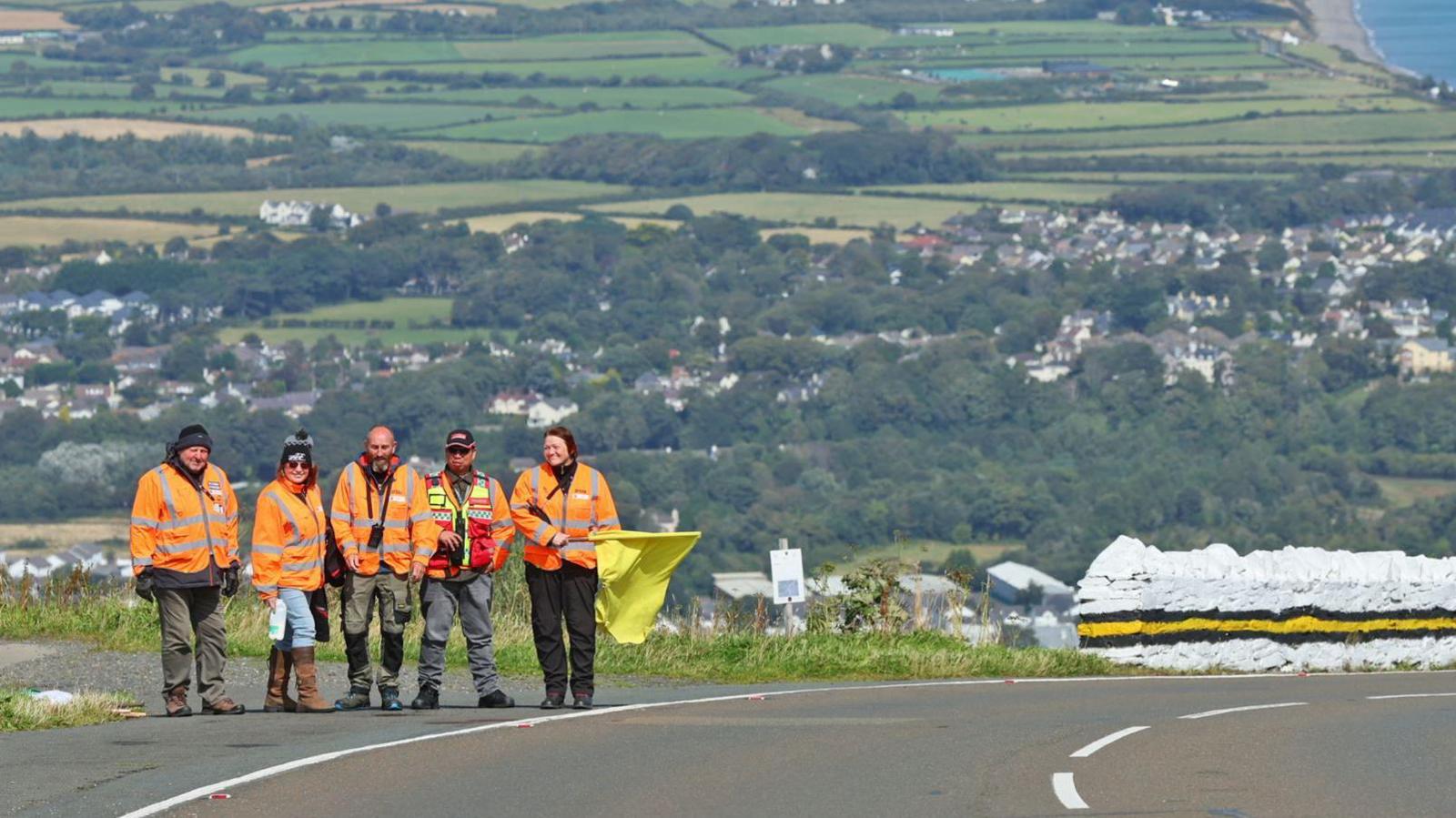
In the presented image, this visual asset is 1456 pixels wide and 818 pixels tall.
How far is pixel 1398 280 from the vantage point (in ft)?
498

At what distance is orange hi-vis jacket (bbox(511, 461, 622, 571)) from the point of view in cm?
1520

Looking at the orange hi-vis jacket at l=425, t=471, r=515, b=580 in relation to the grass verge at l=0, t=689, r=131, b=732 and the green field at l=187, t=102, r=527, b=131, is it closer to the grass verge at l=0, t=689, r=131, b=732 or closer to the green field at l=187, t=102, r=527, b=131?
the grass verge at l=0, t=689, r=131, b=732

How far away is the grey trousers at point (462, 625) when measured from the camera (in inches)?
598

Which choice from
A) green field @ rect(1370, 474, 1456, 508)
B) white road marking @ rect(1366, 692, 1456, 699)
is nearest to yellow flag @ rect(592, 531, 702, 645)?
white road marking @ rect(1366, 692, 1456, 699)

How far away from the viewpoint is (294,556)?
1504cm

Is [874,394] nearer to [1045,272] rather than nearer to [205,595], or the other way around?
[1045,272]

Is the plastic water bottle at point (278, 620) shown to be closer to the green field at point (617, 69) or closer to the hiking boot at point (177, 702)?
the hiking boot at point (177, 702)

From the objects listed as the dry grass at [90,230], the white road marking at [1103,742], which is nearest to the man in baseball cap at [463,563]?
the white road marking at [1103,742]

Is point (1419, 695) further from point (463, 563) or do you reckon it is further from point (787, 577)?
point (463, 563)

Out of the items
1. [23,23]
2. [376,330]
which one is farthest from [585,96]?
[376,330]

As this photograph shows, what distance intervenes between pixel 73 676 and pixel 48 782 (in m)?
5.06

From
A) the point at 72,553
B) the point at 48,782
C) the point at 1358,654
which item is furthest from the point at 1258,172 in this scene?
the point at 48,782

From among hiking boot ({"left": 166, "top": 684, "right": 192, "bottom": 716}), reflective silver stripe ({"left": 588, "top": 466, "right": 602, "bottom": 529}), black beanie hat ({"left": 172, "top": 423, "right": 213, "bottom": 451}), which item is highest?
black beanie hat ({"left": 172, "top": 423, "right": 213, "bottom": 451})

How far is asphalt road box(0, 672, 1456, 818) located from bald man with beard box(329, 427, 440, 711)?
44cm
